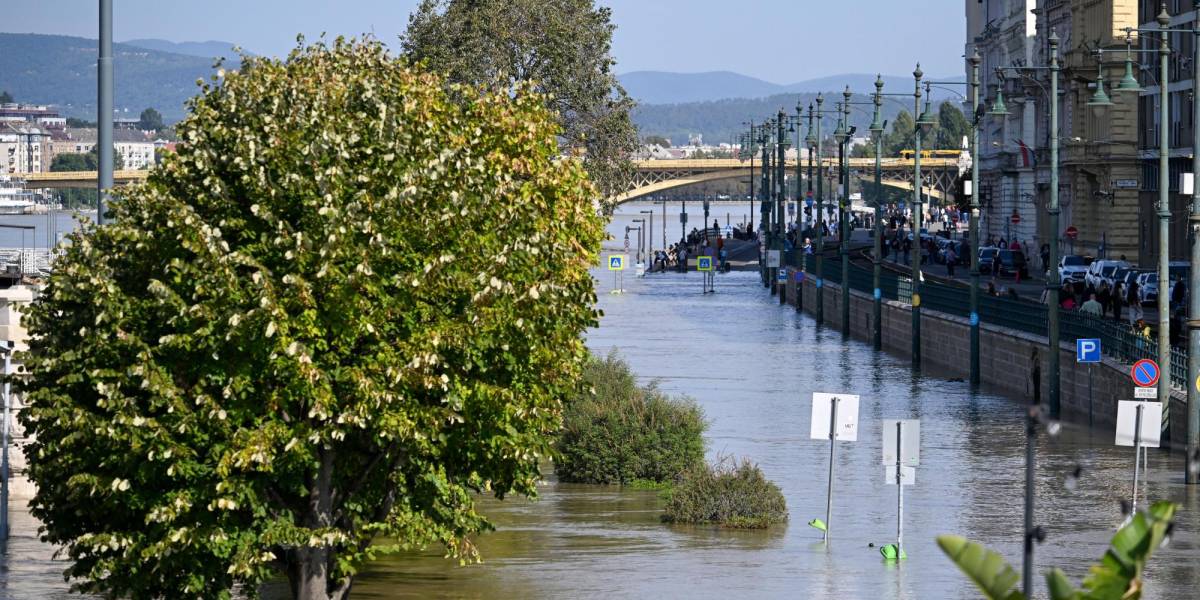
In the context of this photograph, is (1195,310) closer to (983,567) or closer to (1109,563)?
(1109,563)

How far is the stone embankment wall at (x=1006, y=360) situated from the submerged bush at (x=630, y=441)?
855 cm

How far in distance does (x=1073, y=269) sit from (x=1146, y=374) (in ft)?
151

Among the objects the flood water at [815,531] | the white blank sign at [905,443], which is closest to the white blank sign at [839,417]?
the white blank sign at [905,443]

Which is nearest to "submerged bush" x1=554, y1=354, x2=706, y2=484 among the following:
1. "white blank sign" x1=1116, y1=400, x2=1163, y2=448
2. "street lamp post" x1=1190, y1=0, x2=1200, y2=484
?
"street lamp post" x1=1190, y1=0, x2=1200, y2=484

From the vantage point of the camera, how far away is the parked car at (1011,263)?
89.6 m

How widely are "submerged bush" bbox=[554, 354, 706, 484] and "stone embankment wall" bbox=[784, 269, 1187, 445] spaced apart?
8552 mm

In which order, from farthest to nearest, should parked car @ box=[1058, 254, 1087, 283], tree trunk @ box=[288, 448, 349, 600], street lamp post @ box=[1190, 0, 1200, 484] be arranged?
parked car @ box=[1058, 254, 1087, 283] → street lamp post @ box=[1190, 0, 1200, 484] → tree trunk @ box=[288, 448, 349, 600]

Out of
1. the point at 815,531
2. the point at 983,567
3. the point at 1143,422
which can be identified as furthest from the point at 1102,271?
the point at 983,567

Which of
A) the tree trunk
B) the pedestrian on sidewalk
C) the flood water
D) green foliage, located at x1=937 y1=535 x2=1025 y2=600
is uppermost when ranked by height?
the pedestrian on sidewalk

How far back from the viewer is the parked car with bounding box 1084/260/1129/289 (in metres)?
71.7

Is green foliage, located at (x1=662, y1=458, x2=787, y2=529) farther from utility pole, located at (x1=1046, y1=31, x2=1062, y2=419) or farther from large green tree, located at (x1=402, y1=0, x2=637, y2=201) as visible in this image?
large green tree, located at (x1=402, y1=0, x2=637, y2=201)

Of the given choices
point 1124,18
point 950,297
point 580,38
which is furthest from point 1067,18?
point 580,38

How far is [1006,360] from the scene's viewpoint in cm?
5525

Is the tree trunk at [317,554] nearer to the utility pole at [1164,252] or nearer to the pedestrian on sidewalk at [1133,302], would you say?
the utility pole at [1164,252]
